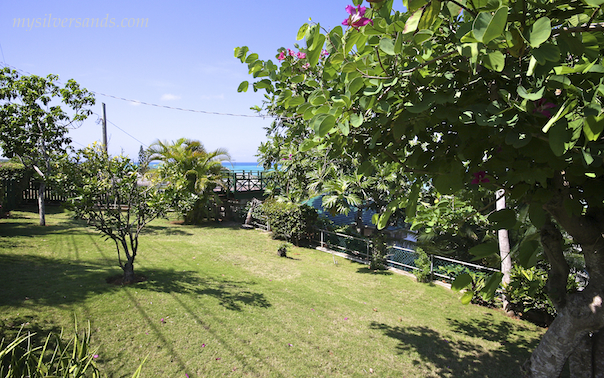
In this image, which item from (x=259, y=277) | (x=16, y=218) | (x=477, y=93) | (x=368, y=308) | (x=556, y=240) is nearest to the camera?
(x=477, y=93)

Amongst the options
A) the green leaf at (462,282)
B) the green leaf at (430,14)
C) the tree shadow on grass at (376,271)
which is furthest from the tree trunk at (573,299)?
the tree shadow on grass at (376,271)

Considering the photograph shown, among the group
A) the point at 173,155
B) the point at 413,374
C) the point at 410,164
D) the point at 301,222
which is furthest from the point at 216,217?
the point at 410,164

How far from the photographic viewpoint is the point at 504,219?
1.84 m

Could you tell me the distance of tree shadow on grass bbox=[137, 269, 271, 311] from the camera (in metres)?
6.00

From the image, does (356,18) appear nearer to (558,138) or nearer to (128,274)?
(558,138)

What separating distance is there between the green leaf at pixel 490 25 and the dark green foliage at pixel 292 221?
448 inches

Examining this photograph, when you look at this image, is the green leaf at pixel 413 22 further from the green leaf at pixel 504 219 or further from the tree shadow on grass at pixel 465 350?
the tree shadow on grass at pixel 465 350

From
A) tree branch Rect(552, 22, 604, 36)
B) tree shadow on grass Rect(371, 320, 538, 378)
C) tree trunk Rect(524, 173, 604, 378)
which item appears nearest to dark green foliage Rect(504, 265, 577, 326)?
tree shadow on grass Rect(371, 320, 538, 378)

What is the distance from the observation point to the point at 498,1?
110 cm

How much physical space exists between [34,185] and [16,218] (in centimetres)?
404

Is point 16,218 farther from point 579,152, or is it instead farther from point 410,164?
A: point 579,152

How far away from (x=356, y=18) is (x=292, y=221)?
437 inches

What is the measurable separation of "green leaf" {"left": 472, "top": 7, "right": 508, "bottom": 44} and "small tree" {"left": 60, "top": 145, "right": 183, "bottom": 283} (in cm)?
620

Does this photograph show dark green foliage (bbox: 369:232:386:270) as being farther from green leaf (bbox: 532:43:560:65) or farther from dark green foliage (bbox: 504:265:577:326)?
green leaf (bbox: 532:43:560:65)
